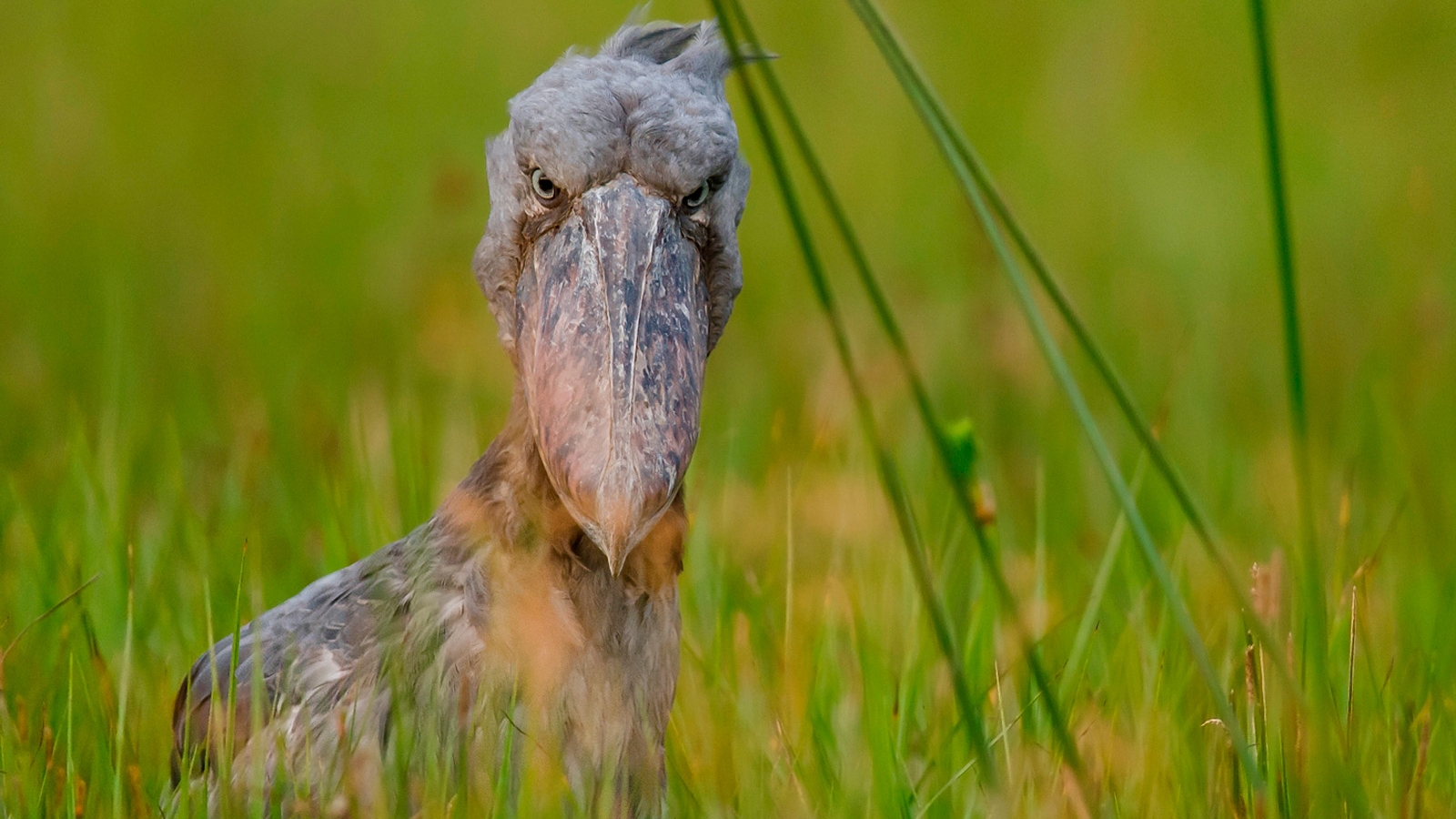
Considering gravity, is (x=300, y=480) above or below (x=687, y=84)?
below

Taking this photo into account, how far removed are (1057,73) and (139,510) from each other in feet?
15.9

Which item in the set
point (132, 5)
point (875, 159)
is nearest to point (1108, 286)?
point (875, 159)

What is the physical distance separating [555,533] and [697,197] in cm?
48

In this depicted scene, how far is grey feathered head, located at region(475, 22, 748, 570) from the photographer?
1.66 metres

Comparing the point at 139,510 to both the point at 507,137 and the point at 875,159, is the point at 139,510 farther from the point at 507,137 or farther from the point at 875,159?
the point at 875,159

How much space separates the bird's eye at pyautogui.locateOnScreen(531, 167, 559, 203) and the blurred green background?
2.02 ft

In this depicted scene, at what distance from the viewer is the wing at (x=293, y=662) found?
6.65 ft

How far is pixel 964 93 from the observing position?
22.4 ft

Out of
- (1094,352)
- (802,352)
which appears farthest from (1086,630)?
(802,352)

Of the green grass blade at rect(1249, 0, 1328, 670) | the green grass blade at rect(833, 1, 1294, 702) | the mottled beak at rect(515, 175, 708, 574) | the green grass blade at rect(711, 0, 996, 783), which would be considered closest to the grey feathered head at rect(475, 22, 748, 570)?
the mottled beak at rect(515, 175, 708, 574)

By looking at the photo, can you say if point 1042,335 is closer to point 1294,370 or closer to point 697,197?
point 1294,370

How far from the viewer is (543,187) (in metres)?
1.93

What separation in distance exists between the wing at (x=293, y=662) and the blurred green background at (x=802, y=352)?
88mm

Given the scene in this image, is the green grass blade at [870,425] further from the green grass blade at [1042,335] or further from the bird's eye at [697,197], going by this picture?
the bird's eye at [697,197]
